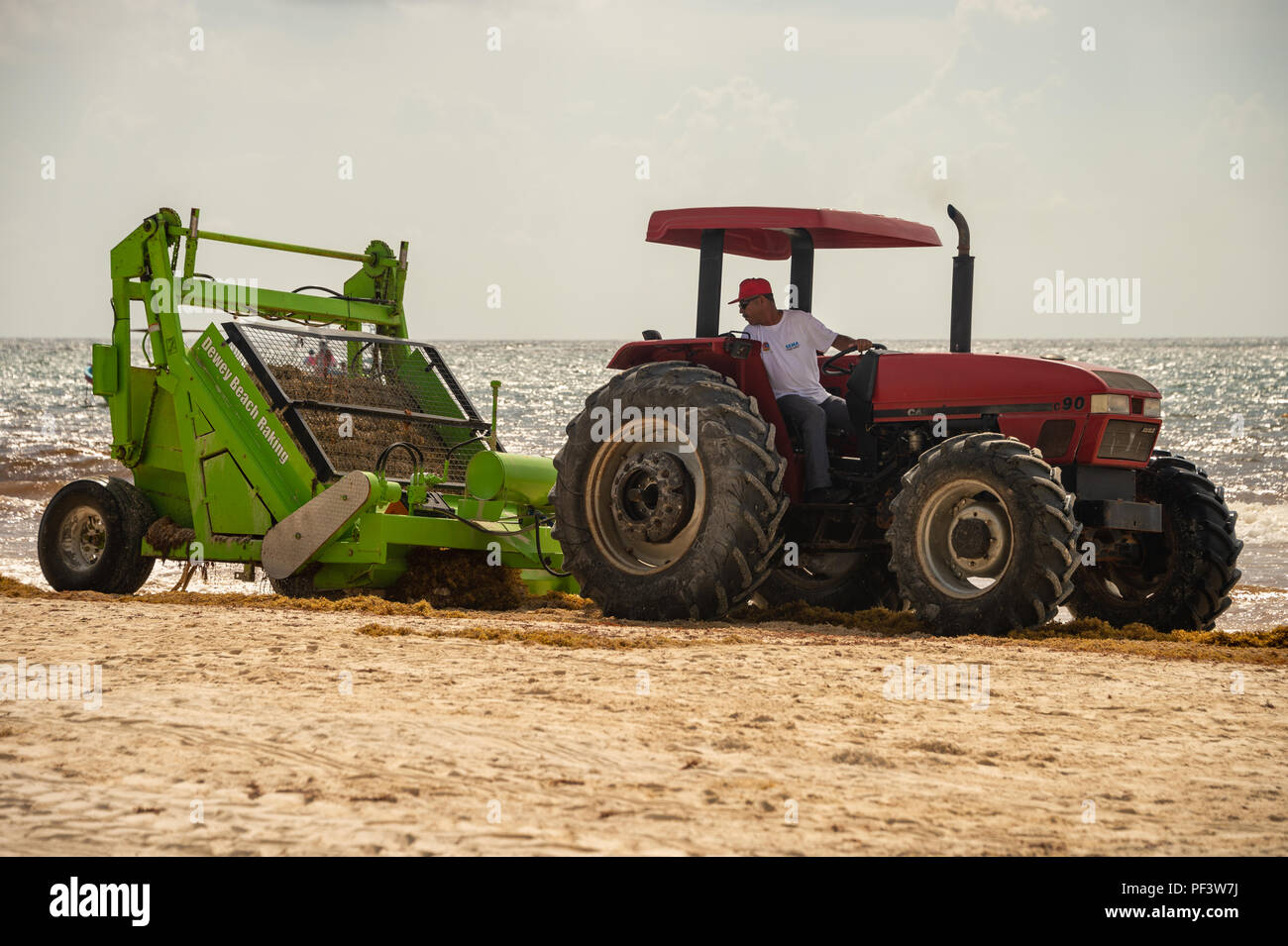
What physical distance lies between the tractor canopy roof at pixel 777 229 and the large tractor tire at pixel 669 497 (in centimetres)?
88

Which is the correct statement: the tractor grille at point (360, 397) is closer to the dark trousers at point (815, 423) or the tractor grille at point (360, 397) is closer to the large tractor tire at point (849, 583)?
the large tractor tire at point (849, 583)

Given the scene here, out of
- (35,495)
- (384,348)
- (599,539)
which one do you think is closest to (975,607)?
(599,539)

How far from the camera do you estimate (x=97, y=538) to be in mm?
9969

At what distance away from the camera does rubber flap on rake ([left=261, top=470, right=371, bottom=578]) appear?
8492mm

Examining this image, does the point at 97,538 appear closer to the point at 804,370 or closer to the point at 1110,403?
the point at 804,370

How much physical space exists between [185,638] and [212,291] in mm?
3994

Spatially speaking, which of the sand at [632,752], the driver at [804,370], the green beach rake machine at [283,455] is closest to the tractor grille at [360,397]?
the green beach rake machine at [283,455]

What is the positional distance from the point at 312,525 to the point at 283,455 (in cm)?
57

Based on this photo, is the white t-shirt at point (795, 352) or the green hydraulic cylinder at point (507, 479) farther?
the green hydraulic cylinder at point (507, 479)

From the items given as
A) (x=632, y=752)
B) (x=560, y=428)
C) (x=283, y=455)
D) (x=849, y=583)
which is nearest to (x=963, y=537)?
(x=849, y=583)

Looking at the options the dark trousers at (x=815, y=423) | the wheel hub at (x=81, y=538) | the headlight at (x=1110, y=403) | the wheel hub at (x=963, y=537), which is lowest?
the wheel hub at (x=81, y=538)

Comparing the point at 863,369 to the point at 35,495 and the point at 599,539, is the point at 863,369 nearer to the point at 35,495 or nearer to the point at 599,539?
the point at 599,539

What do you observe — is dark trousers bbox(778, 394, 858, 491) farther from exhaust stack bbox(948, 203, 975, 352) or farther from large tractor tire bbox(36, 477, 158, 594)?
large tractor tire bbox(36, 477, 158, 594)

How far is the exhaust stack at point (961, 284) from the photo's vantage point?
7754 millimetres
